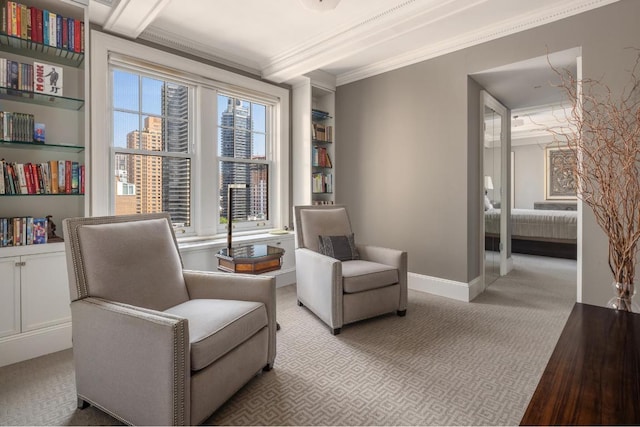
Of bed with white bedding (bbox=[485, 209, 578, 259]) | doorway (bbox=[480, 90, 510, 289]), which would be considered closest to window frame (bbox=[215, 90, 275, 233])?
doorway (bbox=[480, 90, 510, 289])

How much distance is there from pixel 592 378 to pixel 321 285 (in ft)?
6.49

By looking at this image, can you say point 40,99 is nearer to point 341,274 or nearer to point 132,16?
point 132,16

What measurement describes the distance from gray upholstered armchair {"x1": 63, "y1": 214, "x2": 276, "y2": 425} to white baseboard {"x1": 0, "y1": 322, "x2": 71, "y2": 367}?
904 millimetres

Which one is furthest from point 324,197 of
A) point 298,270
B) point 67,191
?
point 67,191

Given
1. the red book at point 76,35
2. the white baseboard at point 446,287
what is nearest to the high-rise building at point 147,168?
the red book at point 76,35

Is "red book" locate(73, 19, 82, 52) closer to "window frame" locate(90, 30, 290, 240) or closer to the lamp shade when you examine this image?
"window frame" locate(90, 30, 290, 240)

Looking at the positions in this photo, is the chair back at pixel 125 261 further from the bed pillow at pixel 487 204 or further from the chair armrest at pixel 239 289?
the bed pillow at pixel 487 204

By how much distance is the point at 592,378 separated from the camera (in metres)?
1.07

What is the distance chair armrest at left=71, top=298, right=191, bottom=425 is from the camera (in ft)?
4.74

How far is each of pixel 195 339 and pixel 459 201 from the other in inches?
113

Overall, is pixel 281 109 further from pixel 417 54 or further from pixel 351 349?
pixel 351 349

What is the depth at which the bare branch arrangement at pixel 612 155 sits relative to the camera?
164 cm

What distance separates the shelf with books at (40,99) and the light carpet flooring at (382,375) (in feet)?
5.92

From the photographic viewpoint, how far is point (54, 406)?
1.81m
